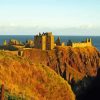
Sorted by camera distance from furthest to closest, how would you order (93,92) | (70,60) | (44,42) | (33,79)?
(70,60)
(44,42)
(93,92)
(33,79)

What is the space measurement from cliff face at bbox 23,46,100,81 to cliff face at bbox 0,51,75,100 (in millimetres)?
39752

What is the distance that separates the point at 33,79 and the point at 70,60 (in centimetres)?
5282

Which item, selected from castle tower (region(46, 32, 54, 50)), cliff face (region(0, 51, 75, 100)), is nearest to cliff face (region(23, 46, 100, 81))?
castle tower (region(46, 32, 54, 50))

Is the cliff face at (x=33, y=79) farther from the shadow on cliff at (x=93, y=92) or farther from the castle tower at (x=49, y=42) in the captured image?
the castle tower at (x=49, y=42)

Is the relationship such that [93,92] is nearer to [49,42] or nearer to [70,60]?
[49,42]

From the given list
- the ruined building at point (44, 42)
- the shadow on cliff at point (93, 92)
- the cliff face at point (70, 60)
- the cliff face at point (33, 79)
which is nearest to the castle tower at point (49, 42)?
the ruined building at point (44, 42)

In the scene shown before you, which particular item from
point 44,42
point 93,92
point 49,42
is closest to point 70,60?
point 49,42

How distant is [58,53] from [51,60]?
2.46 m

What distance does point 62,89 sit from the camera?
123ft

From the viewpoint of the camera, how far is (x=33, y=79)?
1468 inches

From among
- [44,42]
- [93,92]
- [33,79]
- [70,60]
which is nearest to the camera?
[33,79]

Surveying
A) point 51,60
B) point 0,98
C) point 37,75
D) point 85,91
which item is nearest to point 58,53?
point 51,60

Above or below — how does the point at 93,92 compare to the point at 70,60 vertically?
below

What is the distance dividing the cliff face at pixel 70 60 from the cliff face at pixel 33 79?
3975 centimetres
